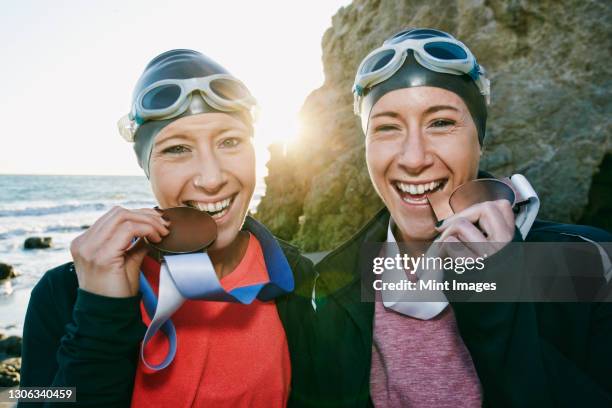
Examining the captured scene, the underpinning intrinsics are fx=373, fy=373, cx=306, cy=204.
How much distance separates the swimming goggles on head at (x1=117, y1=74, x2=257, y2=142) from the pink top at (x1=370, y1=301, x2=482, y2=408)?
1771 millimetres

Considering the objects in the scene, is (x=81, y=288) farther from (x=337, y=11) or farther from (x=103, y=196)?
(x=103, y=196)

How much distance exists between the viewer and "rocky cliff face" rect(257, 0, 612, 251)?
387 inches

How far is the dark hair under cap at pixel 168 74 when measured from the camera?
7.77 feet

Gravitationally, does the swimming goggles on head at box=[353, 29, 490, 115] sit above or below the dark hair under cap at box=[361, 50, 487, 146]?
above

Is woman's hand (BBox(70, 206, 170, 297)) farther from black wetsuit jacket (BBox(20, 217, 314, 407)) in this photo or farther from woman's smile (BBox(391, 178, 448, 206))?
woman's smile (BBox(391, 178, 448, 206))

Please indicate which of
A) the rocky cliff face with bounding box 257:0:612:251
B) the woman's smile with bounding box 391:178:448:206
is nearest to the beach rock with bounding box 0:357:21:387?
the woman's smile with bounding box 391:178:448:206

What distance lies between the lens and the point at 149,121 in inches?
94.6

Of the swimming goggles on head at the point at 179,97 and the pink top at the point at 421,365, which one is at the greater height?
the swimming goggles on head at the point at 179,97

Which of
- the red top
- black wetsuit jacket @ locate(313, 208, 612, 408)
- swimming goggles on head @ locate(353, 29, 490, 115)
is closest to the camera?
black wetsuit jacket @ locate(313, 208, 612, 408)

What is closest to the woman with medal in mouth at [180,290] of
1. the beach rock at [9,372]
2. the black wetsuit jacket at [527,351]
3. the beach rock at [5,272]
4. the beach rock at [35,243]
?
the black wetsuit jacket at [527,351]

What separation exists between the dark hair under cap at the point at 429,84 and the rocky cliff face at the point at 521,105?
334 inches

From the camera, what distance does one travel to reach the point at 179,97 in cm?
232

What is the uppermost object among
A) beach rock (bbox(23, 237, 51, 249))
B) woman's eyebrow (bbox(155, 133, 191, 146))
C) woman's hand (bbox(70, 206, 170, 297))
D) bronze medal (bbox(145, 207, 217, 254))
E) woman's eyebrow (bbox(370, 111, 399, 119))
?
beach rock (bbox(23, 237, 51, 249))

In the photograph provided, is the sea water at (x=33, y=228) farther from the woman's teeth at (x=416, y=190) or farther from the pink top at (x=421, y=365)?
the woman's teeth at (x=416, y=190)
